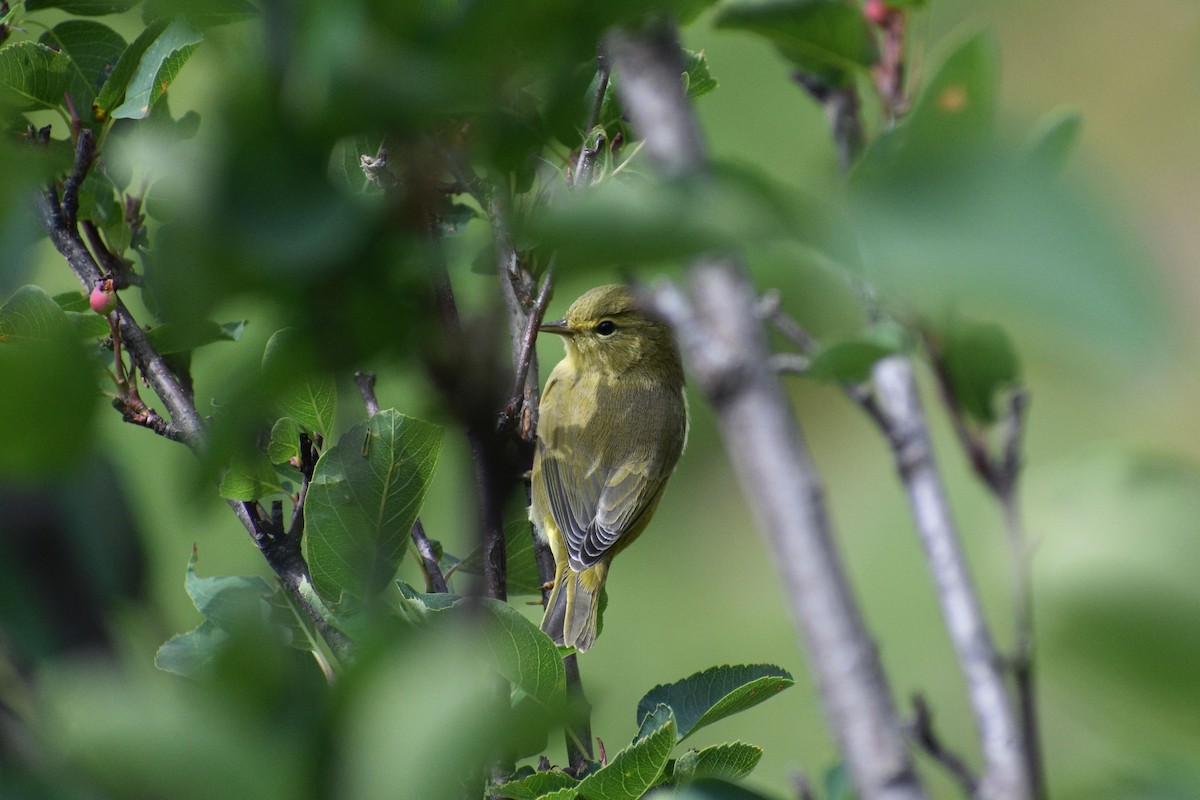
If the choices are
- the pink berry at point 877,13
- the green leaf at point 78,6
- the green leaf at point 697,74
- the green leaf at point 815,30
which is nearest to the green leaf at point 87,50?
the green leaf at point 78,6

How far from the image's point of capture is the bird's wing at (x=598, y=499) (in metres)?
3.11

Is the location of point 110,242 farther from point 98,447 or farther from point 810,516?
point 810,516

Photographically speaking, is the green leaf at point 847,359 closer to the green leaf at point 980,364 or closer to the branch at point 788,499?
the green leaf at point 980,364

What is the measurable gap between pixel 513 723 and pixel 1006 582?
459 millimetres

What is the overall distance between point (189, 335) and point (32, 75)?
3.29 feet

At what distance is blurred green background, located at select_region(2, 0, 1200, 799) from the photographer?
565mm

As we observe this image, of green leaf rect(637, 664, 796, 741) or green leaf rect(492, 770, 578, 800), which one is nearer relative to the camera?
green leaf rect(492, 770, 578, 800)

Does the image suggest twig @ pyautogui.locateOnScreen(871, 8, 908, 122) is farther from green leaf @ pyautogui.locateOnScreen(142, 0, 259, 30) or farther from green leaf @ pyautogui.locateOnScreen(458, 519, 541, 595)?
green leaf @ pyautogui.locateOnScreen(142, 0, 259, 30)

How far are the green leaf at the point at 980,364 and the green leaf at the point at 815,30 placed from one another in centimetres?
33

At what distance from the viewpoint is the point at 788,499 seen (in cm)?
56

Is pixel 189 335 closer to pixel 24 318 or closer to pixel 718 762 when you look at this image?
pixel 24 318

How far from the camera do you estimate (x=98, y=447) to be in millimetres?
573

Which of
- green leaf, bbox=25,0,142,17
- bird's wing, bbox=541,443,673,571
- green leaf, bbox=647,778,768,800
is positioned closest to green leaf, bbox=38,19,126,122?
green leaf, bbox=25,0,142,17

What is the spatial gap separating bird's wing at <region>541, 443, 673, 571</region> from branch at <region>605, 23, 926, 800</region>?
248cm
